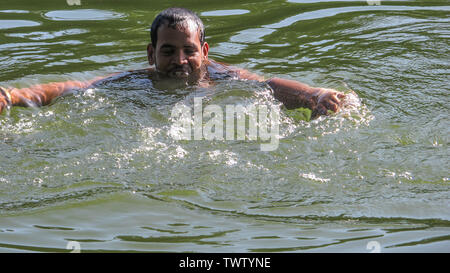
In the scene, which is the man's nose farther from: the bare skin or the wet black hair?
Result: the wet black hair

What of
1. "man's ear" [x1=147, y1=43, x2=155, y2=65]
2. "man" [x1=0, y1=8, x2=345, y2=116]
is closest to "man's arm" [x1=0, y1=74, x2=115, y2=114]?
"man" [x1=0, y1=8, x2=345, y2=116]

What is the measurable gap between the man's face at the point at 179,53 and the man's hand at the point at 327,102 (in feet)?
3.51

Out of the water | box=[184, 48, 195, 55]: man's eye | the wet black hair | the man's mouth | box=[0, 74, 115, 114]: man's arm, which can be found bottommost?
the water

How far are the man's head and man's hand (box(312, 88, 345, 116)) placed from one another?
1.08m

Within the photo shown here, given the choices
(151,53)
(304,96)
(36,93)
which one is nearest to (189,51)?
(151,53)

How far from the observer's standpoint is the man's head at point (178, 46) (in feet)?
17.0

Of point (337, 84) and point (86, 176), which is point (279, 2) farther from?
point (86, 176)

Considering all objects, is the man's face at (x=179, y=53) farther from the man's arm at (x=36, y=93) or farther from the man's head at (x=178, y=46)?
the man's arm at (x=36, y=93)

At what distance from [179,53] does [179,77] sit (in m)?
0.19

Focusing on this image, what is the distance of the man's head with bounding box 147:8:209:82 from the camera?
518cm

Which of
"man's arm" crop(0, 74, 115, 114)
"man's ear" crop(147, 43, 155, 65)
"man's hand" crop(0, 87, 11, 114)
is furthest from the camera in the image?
"man's ear" crop(147, 43, 155, 65)

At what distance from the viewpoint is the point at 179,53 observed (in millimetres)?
5191
